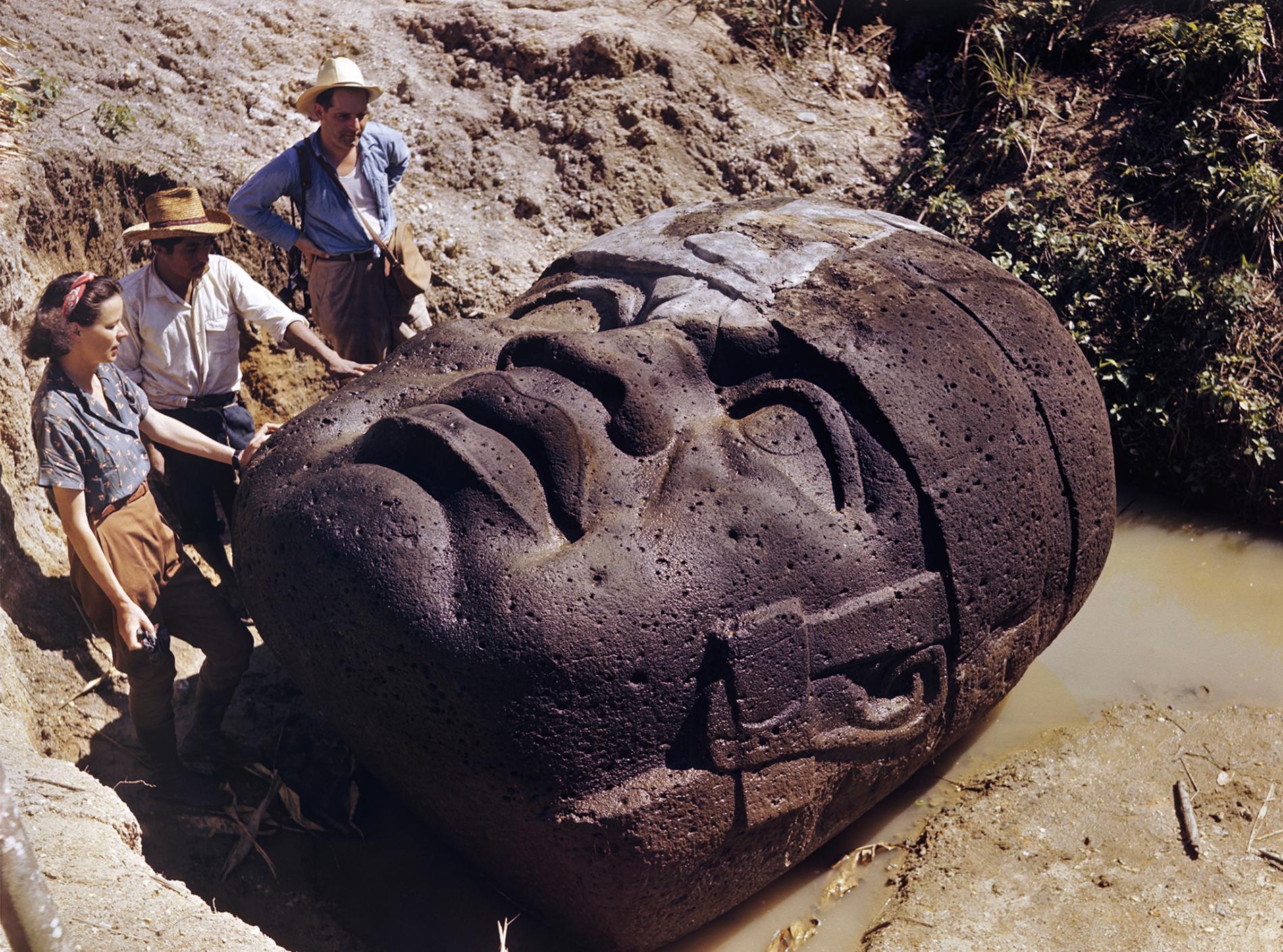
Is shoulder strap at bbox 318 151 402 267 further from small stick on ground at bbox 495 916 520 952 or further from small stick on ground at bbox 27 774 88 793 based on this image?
small stick on ground at bbox 495 916 520 952

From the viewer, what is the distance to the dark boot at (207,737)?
3.67m

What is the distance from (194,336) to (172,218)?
37 centimetres

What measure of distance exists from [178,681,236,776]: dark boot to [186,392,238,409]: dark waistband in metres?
0.89

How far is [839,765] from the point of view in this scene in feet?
10.2

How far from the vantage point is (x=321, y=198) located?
4.31m

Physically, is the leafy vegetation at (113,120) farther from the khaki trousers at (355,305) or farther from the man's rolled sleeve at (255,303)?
the man's rolled sleeve at (255,303)

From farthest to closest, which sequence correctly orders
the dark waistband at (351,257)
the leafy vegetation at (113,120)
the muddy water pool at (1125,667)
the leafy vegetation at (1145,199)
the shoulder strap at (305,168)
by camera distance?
1. the leafy vegetation at (1145,199)
2. the leafy vegetation at (113,120)
3. the dark waistband at (351,257)
4. the shoulder strap at (305,168)
5. the muddy water pool at (1125,667)

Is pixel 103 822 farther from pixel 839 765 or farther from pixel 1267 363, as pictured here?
pixel 1267 363

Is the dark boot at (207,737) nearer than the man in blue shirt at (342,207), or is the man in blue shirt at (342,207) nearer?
the dark boot at (207,737)

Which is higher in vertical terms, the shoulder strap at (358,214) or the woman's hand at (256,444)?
the shoulder strap at (358,214)

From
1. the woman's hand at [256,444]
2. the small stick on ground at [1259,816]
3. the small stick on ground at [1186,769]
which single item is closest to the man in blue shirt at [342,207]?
the woman's hand at [256,444]

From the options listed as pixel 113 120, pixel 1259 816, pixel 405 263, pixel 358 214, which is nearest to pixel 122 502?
pixel 358 214

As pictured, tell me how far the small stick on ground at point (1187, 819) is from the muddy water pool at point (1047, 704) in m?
0.49

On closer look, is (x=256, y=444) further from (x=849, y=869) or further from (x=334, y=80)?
(x=849, y=869)
